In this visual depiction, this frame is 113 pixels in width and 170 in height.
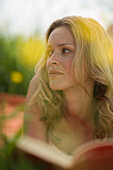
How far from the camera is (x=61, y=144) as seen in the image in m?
0.94

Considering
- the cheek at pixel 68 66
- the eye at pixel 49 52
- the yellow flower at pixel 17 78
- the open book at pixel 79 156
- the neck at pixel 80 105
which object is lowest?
the yellow flower at pixel 17 78

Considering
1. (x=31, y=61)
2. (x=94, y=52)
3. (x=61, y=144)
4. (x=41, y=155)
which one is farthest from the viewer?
(x=31, y=61)

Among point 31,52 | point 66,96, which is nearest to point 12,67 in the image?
point 31,52

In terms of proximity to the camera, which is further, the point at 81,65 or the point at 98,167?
the point at 81,65

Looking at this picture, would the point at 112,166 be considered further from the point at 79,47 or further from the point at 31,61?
the point at 31,61

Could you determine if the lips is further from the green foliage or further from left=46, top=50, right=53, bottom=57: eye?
the green foliage

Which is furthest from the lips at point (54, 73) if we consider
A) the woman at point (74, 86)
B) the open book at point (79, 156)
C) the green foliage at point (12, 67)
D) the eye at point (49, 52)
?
the green foliage at point (12, 67)

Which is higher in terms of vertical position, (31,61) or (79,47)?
Result: (79,47)

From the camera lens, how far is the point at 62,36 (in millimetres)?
1131

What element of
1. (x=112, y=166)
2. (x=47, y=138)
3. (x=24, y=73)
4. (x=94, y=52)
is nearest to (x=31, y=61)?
(x=24, y=73)

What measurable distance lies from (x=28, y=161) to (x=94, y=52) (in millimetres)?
912

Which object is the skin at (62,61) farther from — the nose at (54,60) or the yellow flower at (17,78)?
the yellow flower at (17,78)

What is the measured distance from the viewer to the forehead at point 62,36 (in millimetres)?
1120

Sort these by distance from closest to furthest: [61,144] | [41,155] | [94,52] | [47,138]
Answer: [41,155] < [61,144] < [47,138] < [94,52]
